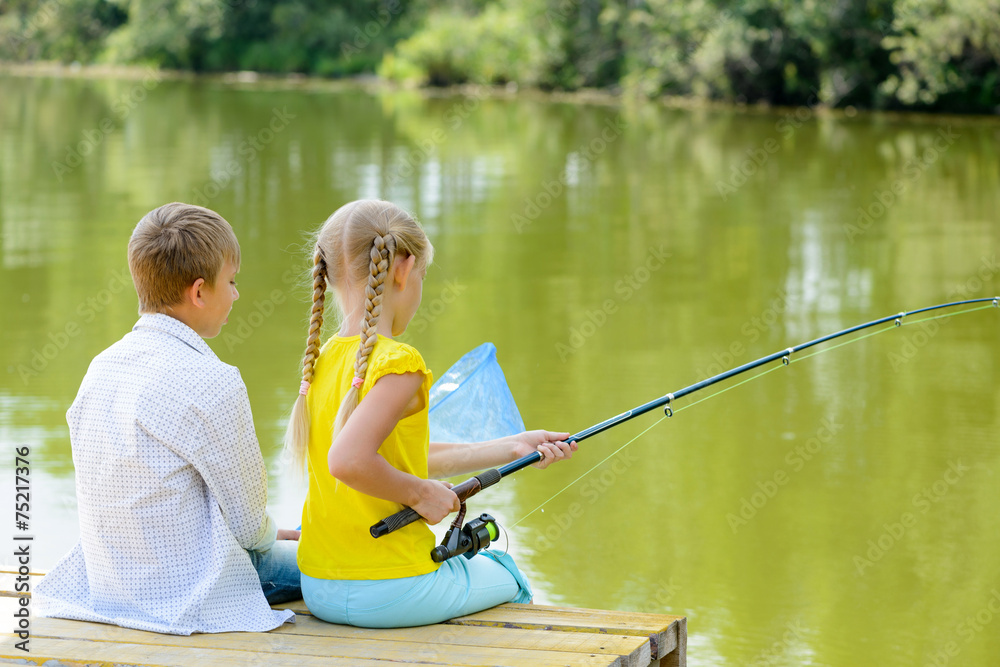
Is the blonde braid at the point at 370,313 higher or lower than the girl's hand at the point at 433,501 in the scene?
higher

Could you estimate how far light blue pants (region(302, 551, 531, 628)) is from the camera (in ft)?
7.31

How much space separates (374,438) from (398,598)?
1.08 ft

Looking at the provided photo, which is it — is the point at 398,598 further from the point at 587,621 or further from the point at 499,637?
the point at 587,621

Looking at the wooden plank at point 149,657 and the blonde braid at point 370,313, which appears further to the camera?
the blonde braid at point 370,313

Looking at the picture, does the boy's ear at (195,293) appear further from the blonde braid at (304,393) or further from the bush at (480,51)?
the bush at (480,51)

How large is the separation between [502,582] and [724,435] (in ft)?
8.92

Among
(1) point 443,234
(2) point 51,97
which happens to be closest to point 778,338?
(1) point 443,234

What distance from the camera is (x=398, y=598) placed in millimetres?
2225

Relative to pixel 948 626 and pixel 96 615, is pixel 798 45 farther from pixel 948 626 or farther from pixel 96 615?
pixel 96 615

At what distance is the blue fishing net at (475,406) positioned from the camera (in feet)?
8.91

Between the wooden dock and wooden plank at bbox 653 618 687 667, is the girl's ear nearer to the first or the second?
the wooden dock

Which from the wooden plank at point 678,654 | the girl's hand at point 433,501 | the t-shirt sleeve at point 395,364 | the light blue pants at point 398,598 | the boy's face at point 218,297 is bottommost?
the wooden plank at point 678,654

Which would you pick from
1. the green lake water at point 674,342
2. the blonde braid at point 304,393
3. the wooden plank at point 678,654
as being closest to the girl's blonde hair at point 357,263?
the blonde braid at point 304,393

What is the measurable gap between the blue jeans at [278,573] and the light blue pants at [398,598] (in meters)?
0.13
